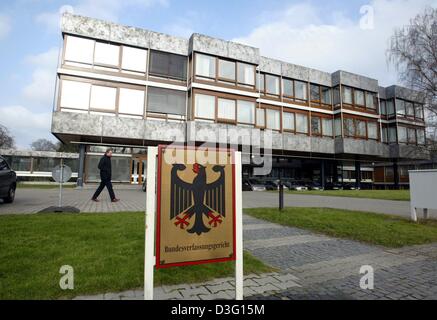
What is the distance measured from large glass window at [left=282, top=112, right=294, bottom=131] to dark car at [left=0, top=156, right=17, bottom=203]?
19.9m

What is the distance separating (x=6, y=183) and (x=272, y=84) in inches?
824

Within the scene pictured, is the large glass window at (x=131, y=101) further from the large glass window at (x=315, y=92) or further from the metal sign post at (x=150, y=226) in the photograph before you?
the metal sign post at (x=150, y=226)

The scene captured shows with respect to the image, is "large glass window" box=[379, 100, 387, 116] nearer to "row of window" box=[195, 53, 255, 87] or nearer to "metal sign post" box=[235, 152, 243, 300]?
"row of window" box=[195, 53, 255, 87]

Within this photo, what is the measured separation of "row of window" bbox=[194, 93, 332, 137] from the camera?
19.9 m

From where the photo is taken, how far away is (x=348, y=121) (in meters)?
26.4

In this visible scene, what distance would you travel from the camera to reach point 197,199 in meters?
2.80

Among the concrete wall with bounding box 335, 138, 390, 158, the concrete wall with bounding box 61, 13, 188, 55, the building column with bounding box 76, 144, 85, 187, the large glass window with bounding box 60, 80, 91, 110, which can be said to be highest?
the concrete wall with bounding box 61, 13, 188, 55

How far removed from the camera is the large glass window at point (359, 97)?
2764 centimetres

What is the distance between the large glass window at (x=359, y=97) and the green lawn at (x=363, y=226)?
22488 mm

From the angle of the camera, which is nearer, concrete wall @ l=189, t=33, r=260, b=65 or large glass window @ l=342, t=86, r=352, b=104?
concrete wall @ l=189, t=33, r=260, b=65

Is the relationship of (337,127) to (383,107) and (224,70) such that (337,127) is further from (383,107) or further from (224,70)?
(224,70)

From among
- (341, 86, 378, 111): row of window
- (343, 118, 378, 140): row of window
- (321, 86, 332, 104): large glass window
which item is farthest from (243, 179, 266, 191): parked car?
(341, 86, 378, 111): row of window

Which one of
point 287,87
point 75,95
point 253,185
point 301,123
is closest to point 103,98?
point 75,95
